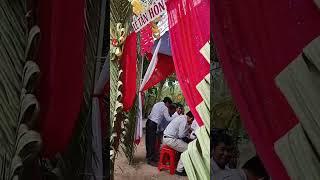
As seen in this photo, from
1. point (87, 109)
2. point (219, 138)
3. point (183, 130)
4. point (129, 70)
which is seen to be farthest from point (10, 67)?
point (129, 70)

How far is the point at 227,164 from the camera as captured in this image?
1.16 meters

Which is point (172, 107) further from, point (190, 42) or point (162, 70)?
point (190, 42)

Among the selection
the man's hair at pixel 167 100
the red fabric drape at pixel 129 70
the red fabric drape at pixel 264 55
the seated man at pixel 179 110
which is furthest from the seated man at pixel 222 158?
the red fabric drape at pixel 129 70

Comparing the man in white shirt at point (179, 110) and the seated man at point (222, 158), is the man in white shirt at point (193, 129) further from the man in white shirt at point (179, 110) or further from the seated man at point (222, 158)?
the seated man at point (222, 158)

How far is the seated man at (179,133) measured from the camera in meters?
2.37

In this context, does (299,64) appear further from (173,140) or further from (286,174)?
(173,140)

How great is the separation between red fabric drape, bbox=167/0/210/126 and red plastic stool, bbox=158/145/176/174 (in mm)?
404

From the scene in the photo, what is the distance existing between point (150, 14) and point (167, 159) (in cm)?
93

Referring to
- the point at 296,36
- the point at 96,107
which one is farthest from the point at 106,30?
the point at 296,36

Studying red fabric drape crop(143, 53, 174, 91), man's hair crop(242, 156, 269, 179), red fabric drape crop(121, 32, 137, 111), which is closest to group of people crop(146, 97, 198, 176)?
red fabric drape crop(143, 53, 174, 91)

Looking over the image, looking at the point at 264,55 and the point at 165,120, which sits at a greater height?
the point at 165,120

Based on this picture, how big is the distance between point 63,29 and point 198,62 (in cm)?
90

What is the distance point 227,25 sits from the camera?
1.08 metres

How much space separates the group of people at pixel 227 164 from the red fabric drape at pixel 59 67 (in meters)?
0.53
